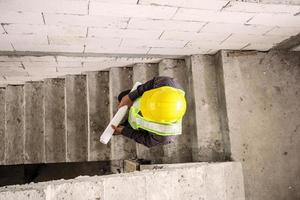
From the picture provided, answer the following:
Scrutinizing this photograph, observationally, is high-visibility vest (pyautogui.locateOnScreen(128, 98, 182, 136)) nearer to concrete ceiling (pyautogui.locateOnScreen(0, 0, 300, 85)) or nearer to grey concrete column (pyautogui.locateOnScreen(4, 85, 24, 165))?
concrete ceiling (pyautogui.locateOnScreen(0, 0, 300, 85))

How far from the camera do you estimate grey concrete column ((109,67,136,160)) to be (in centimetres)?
557

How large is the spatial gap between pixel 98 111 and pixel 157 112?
2.28 m

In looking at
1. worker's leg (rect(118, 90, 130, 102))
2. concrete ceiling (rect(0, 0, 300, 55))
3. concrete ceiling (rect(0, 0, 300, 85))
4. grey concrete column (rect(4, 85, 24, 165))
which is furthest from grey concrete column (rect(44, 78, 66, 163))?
concrete ceiling (rect(0, 0, 300, 55))

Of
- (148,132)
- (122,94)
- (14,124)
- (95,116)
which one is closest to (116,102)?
(122,94)

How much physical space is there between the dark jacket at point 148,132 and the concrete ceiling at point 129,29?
25.5 inches

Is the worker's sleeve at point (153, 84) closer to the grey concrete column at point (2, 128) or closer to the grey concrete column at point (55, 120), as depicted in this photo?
the grey concrete column at point (55, 120)

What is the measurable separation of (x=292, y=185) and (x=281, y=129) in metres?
1.01

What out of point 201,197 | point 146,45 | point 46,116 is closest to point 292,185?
point 201,197

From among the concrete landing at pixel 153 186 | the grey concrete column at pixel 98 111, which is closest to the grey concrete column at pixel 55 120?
the grey concrete column at pixel 98 111

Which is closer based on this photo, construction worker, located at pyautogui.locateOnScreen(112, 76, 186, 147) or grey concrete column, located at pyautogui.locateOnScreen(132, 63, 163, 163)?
construction worker, located at pyautogui.locateOnScreen(112, 76, 186, 147)

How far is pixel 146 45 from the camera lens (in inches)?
181

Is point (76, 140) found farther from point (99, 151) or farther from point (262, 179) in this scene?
point (262, 179)

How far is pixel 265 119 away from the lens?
514cm

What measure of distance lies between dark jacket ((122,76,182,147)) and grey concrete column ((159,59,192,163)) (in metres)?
0.93
